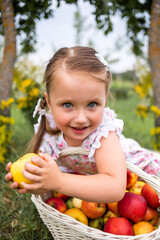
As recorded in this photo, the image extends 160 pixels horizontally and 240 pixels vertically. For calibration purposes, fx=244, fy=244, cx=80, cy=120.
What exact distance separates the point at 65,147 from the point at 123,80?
42.9 feet

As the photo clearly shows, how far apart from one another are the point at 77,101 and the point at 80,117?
0.09 m

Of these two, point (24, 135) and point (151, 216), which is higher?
point (151, 216)

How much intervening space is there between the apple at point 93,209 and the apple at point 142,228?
22cm

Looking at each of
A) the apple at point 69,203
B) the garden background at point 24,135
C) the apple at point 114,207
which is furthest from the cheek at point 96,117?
the apple at point 69,203

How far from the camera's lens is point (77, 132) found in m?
1.39

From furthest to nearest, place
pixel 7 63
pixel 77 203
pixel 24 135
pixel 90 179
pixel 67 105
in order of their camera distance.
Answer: pixel 24 135 → pixel 7 63 → pixel 77 203 → pixel 67 105 → pixel 90 179

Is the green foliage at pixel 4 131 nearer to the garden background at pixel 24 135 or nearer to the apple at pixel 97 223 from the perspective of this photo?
the garden background at pixel 24 135

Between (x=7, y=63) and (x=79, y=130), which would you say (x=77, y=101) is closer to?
(x=79, y=130)

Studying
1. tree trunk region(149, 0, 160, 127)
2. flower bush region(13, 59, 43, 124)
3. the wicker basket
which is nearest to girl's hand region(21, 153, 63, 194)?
the wicker basket

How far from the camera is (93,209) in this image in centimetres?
153

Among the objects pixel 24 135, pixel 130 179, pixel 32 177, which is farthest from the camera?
pixel 24 135

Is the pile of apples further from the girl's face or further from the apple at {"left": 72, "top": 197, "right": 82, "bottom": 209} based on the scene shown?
the girl's face

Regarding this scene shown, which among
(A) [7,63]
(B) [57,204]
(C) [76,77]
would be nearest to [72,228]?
(B) [57,204]

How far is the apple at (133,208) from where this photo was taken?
1.45m
